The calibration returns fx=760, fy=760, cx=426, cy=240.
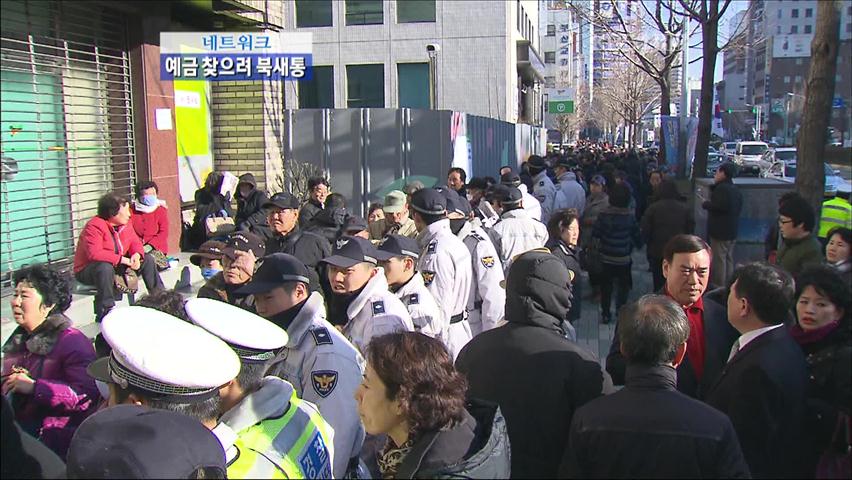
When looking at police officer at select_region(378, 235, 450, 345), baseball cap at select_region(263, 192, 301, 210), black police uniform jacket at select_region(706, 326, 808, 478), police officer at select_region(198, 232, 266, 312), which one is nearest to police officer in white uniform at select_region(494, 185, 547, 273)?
baseball cap at select_region(263, 192, 301, 210)

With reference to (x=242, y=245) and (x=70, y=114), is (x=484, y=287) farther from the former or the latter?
(x=70, y=114)

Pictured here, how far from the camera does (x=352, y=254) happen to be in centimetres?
438

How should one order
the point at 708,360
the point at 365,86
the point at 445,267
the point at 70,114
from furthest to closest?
the point at 365,86
the point at 70,114
the point at 445,267
the point at 708,360

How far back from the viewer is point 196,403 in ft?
7.56

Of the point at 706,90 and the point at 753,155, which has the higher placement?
the point at 706,90

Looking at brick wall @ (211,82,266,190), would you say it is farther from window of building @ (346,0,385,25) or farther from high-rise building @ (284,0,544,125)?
window of building @ (346,0,385,25)

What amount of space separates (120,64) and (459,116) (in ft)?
20.8

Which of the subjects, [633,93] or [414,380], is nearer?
[414,380]

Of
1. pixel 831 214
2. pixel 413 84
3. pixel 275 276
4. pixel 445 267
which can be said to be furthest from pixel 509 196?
pixel 413 84

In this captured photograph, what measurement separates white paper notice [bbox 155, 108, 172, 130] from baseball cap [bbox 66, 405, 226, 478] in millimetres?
9487

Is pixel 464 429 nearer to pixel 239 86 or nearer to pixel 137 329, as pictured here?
pixel 137 329

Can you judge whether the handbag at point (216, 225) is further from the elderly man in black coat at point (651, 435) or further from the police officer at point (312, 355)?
the elderly man in black coat at point (651, 435)
